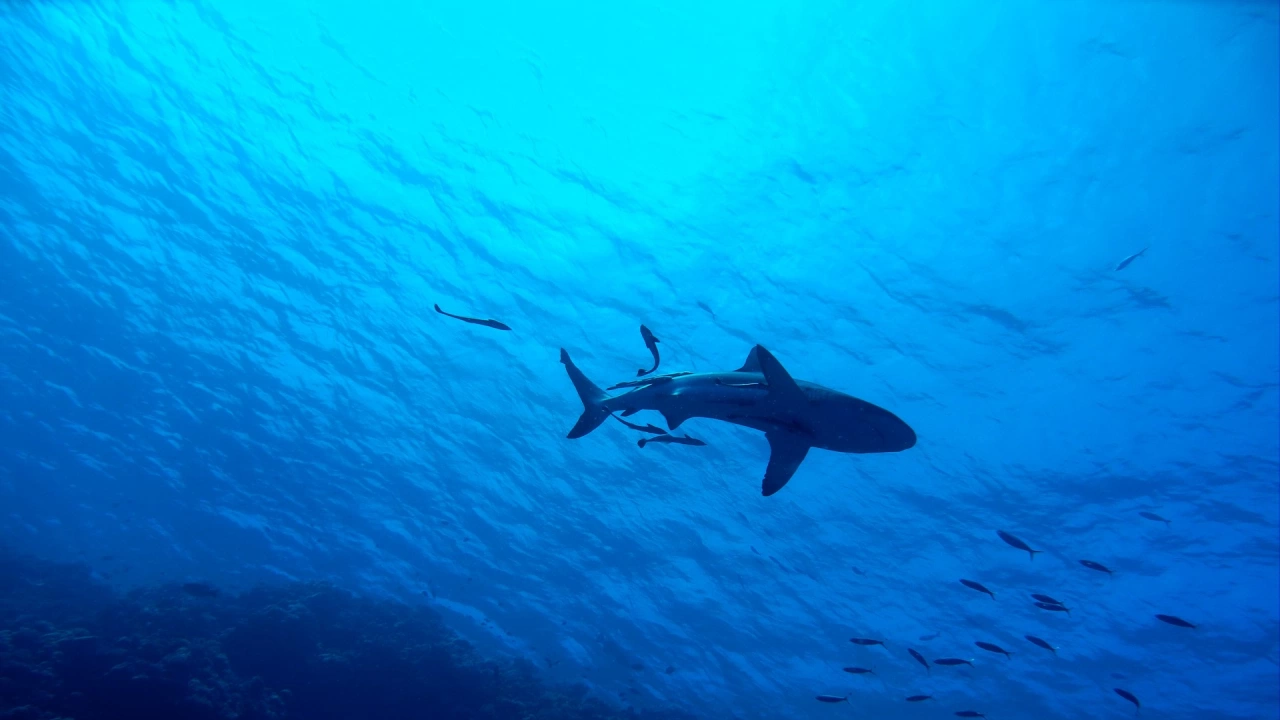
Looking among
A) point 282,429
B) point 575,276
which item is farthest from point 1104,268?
point 282,429

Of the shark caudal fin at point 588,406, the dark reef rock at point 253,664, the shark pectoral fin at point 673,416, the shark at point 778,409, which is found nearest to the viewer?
the shark at point 778,409

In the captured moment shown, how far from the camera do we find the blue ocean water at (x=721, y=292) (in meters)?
10.2

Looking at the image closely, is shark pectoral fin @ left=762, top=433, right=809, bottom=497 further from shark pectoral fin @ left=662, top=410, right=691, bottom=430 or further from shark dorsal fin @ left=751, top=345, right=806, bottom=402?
shark pectoral fin @ left=662, top=410, right=691, bottom=430

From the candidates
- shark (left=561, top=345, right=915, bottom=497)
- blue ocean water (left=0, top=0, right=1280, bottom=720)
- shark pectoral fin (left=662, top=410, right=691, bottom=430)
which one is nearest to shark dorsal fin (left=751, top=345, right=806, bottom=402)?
shark (left=561, top=345, right=915, bottom=497)

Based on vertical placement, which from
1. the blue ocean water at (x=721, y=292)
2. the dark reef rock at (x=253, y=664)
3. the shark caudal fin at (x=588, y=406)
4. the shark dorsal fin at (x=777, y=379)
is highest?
the blue ocean water at (x=721, y=292)

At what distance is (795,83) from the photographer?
1064 cm

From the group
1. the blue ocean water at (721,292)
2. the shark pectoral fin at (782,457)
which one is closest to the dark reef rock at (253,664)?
the blue ocean water at (721,292)

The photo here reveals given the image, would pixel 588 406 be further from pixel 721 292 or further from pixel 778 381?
pixel 721 292

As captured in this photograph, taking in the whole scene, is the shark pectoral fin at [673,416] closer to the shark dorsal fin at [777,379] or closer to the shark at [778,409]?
the shark at [778,409]

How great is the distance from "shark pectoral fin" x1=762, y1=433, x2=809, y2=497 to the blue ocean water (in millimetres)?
8128

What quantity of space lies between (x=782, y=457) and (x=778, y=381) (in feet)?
3.38

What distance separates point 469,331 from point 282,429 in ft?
42.2

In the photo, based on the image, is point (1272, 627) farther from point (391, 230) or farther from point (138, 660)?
point (138, 660)

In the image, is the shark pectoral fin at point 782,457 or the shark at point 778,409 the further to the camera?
the shark pectoral fin at point 782,457
